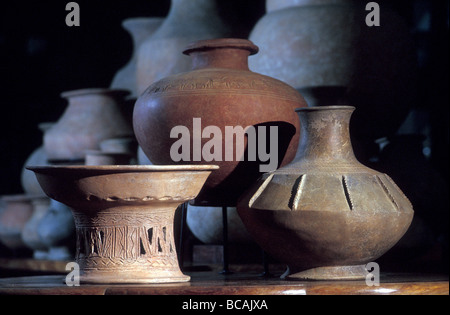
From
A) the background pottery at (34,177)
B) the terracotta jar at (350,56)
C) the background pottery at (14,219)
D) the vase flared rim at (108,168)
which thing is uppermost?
the terracotta jar at (350,56)

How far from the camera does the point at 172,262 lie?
1771 mm

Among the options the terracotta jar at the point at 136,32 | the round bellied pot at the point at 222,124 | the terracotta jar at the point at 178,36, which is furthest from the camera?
the terracotta jar at the point at 136,32

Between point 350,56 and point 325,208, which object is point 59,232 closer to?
point 350,56

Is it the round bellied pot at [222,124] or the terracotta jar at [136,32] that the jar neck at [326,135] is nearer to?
the round bellied pot at [222,124]

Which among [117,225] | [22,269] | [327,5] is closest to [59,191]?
[117,225]

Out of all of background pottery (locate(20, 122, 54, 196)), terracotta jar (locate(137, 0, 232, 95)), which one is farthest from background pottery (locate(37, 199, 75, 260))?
terracotta jar (locate(137, 0, 232, 95))

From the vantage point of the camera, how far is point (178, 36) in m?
2.88

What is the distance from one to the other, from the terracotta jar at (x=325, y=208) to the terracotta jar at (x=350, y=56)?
58 cm

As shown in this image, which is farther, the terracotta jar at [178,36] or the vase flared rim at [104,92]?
the vase flared rim at [104,92]

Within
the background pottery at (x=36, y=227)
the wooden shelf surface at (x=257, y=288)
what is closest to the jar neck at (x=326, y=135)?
the wooden shelf surface at (x=257, y=288)

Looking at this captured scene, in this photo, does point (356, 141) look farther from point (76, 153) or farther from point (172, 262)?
point (76, 153)

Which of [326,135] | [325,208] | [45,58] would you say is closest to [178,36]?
[326,135]

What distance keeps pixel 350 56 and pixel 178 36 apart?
0.74m

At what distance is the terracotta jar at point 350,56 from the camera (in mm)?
2404
